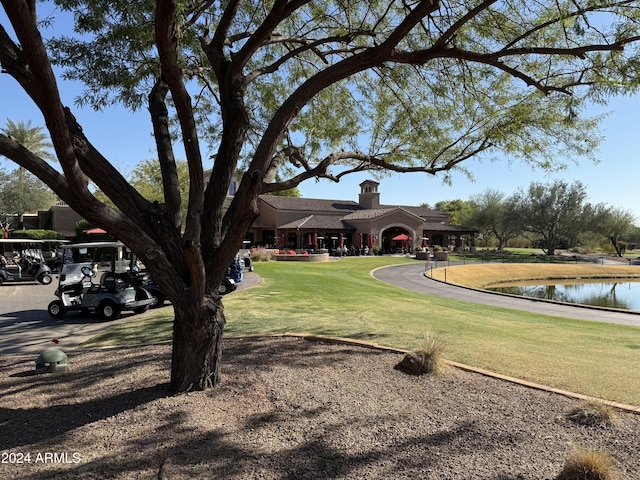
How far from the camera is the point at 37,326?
9672 mm

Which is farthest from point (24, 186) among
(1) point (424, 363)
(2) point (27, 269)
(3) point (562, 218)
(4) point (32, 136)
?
(3) point (562, 218)

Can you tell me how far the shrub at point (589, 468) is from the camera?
2.88m

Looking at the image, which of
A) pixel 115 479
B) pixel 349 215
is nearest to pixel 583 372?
pixel 115 479

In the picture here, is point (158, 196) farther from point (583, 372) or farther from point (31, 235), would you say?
point (583, 372)

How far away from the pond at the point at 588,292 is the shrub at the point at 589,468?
76.0ft

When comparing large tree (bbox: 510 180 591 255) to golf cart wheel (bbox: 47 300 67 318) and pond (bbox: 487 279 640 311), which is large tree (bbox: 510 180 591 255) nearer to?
pond (bbox: 487 279 640 311)

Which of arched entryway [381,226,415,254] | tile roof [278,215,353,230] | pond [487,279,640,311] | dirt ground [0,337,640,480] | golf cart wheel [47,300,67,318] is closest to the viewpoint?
dirt ground [0,337,640,480]

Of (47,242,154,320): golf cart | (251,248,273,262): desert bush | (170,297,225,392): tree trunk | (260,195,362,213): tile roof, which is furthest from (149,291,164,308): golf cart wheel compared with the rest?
(260,195,362,213): tile roof

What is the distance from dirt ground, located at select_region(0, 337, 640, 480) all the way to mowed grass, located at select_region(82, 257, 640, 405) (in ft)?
3.33

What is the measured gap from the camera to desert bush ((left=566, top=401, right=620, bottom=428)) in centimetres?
393

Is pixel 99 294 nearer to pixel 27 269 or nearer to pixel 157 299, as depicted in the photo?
pixel 157 299

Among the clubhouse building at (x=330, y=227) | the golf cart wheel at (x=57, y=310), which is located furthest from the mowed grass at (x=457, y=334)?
the clubhouse building at (x=330, y=227)

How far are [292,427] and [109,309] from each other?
8054 millimetres

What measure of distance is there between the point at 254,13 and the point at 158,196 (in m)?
26.4
